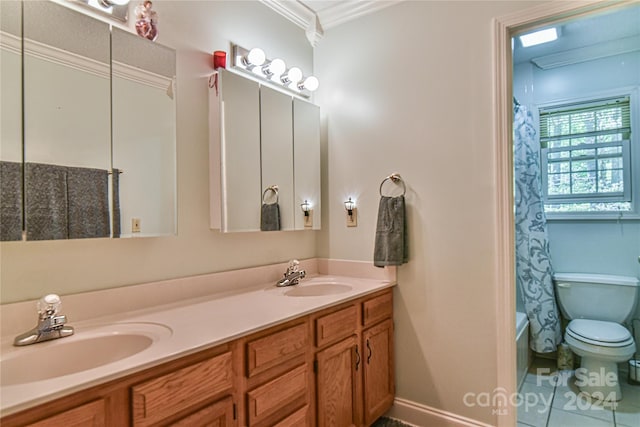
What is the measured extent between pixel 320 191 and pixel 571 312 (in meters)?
2.21

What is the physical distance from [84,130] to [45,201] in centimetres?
30

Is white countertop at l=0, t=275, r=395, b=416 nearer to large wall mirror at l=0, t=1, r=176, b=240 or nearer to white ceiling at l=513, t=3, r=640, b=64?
large wall mirror at l=0, t=1, r=176, b=240

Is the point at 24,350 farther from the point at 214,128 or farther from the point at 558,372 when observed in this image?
the point at 558,372

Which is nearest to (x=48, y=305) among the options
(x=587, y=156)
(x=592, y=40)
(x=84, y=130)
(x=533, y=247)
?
(x=84, y=130)

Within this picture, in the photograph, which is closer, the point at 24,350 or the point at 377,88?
the point at 24,350

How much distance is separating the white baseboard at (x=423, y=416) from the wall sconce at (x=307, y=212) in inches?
48.0

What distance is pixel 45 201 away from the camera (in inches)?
48.5

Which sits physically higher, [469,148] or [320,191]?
Answer: [469,148]

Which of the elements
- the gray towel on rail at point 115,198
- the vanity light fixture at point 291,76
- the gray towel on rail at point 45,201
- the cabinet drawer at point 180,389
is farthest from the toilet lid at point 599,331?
the gray towel on rail at point 45,201

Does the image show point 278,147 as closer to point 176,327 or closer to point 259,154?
point 259,154

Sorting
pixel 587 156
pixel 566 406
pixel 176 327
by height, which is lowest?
pixel 566 406

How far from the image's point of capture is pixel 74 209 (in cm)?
129

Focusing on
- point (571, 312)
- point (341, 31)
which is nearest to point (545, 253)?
point (571, 312)

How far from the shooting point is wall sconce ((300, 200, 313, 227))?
2308mm
